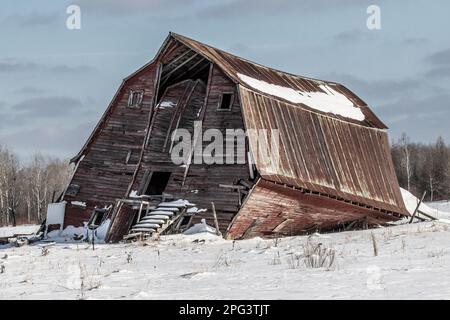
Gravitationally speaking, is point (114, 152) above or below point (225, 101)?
below

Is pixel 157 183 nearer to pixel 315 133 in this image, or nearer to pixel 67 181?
pixel 315 133

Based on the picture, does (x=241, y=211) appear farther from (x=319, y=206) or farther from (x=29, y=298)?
(x=29, y=298)

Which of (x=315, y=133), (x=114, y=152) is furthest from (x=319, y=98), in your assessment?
(x=114, y=152)

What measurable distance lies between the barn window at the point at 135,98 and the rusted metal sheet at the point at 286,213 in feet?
24.4

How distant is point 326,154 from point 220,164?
5782mm

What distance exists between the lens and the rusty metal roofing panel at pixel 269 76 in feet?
82.2

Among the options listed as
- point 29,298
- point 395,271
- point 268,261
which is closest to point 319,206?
point 268,261

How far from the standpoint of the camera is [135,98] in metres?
27.2

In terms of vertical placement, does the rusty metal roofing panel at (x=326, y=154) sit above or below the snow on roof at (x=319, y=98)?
below

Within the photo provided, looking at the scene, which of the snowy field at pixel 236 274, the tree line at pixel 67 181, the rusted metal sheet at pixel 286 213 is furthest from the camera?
the tree line at pixel 67 181

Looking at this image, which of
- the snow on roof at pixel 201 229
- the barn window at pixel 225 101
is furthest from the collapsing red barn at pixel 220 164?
the snow on roof at pixel 201 229

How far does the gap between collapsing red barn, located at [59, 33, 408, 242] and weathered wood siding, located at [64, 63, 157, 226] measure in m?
0.05

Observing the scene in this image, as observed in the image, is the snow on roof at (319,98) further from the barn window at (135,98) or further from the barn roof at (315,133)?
the barn window at (135,98)
